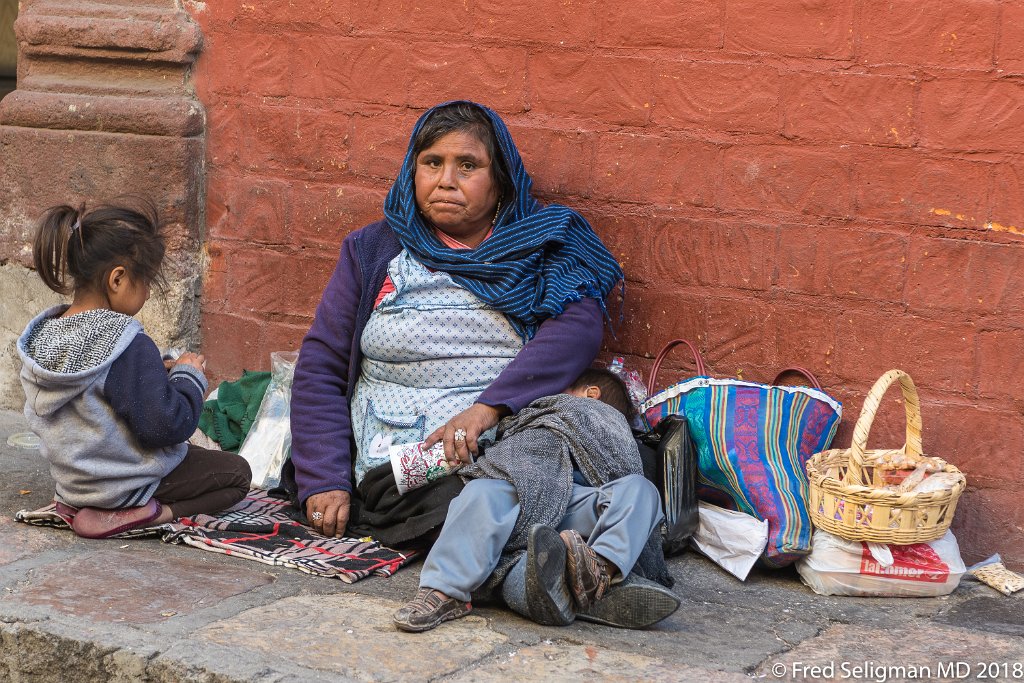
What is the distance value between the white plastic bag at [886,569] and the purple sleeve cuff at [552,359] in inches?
36.5

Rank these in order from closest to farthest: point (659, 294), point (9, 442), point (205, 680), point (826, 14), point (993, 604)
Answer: point (205, 680)
point (993, 604)
point (826, 14)
point (659, 294)
point (9, 442)

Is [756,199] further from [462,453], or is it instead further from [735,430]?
[462,453]

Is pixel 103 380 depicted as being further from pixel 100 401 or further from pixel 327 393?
pixel 327 393

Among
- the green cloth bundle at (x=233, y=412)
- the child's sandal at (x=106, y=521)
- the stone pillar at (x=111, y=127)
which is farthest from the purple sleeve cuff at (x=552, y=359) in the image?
the stone pillar at (x=111, y=127)

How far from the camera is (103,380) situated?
3.64 m

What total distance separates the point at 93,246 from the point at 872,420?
7.52ft

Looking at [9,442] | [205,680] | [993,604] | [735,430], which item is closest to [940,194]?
[735,430]

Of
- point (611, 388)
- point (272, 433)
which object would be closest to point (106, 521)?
point (272, 433)

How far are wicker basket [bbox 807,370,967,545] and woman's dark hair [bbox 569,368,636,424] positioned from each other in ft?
2.24

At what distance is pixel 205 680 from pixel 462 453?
113 centimetres

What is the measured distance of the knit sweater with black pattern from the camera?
3615 millimetres

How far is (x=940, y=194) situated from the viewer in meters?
3.90

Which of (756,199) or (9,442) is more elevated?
(756,199)

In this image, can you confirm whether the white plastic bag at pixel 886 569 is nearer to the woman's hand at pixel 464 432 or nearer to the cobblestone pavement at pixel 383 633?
the cobblestone pavement at pixel 383 633
